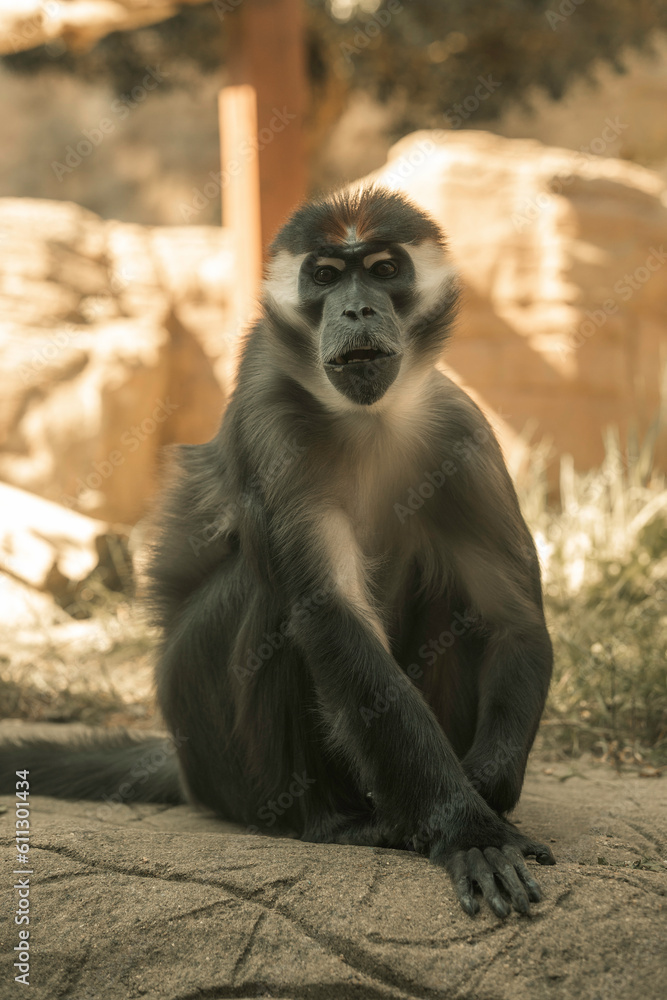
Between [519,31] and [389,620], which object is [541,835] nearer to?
[389,620]

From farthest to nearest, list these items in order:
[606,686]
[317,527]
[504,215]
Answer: [504,215] < [606,686] < [317,527]

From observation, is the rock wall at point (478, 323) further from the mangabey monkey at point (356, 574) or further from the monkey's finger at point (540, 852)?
the monkey's finger at point (540, 852)

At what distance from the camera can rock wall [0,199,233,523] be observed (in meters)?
8.53

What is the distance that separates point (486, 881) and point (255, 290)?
2619 mm

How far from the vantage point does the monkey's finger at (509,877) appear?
2.23m

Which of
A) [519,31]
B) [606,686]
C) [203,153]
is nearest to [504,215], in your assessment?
[519,31]

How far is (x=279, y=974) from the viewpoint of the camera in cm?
210

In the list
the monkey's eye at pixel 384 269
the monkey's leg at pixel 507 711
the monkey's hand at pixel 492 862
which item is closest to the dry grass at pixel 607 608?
the monkey's leg at pixel 507 711

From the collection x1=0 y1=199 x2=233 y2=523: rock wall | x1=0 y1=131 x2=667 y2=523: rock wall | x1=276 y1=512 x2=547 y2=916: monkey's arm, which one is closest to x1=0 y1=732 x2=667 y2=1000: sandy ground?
x1=276 y1=512 x2=547 y2=916: monkey's arm

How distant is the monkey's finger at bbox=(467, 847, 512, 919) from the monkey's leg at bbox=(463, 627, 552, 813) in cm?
32

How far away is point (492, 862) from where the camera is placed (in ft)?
7.80

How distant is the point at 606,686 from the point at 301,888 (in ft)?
8.57

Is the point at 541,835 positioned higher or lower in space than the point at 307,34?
lower

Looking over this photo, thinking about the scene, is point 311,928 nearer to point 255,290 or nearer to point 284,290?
point 284,290
